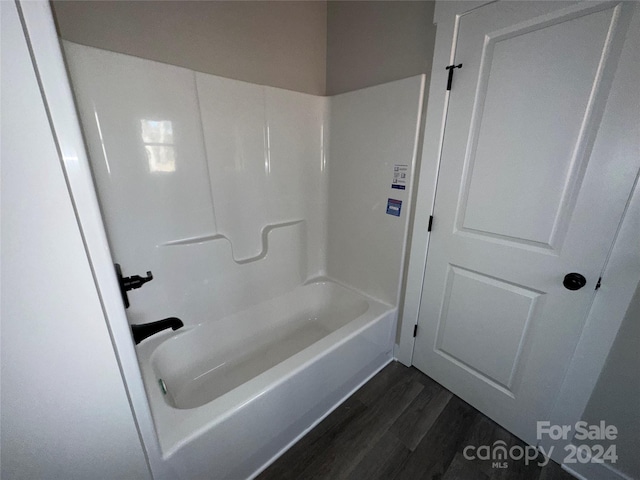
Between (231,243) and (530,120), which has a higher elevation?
(530,120)

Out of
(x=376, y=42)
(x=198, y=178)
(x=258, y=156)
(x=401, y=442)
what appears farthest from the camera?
(x=258, y=156)

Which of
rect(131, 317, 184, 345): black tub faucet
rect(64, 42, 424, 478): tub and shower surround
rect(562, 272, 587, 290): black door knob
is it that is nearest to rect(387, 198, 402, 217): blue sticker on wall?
rect(64, 42, 424, 478): tub and shower surround

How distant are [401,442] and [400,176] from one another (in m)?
1.46

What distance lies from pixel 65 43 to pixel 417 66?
1.61 metres

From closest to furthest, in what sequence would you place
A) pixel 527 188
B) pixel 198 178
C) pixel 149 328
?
pixel 149 328, pixel 527 188, pixel 198 178

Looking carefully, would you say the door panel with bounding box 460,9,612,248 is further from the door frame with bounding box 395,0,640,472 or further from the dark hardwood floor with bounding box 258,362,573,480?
the dark hardwood floor with bounding box 258,362,573,480

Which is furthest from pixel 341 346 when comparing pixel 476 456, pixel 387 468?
pixel 476 456

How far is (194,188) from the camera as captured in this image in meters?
1.41

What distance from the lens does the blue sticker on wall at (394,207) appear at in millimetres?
1572

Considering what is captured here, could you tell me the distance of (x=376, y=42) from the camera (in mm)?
1518

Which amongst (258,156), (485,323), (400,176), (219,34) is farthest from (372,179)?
(219,34)

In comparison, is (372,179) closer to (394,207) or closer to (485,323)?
(394,207)

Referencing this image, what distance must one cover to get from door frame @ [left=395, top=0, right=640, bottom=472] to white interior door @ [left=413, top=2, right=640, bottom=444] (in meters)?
0.03

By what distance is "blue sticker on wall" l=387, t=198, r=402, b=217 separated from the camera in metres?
1.57
